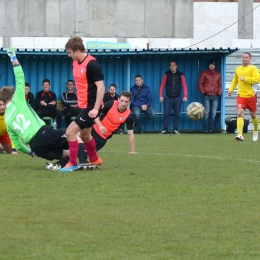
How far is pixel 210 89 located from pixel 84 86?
15.0 m

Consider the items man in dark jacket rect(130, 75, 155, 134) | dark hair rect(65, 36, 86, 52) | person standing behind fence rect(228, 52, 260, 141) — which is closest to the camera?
dark hair rect(65, 36, 86, 52)

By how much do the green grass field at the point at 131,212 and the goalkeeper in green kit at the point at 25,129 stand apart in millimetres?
302

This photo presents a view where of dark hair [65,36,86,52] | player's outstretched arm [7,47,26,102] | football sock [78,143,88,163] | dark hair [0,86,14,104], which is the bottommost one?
football sock [78,143,88,163]

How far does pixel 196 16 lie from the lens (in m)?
36.5

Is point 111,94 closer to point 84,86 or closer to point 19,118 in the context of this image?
point 19,118

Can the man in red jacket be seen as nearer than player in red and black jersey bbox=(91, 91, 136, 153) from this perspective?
No

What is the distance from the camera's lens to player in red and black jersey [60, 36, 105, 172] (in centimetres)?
971

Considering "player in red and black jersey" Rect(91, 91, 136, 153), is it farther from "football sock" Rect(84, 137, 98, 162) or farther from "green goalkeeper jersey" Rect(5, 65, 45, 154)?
"green goalkeeper jersey" Rect(5, 65, 45, 154)

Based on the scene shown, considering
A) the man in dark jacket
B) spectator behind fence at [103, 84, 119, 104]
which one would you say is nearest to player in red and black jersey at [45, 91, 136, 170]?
spectator behind fence at [103, 84, 119, 104]

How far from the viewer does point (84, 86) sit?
9891 mm

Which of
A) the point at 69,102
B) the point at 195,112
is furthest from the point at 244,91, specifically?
the point at 69,102

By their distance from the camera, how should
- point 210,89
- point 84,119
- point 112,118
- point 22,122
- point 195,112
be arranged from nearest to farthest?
point 84,119, point 22,122, point 112,118, point 195,112, point 210,89

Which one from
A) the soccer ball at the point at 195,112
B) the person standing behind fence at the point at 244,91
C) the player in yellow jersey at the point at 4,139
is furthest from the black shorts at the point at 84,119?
the soccer ball at the point at 195,112

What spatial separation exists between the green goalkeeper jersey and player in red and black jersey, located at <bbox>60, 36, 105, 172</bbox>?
0.63m
